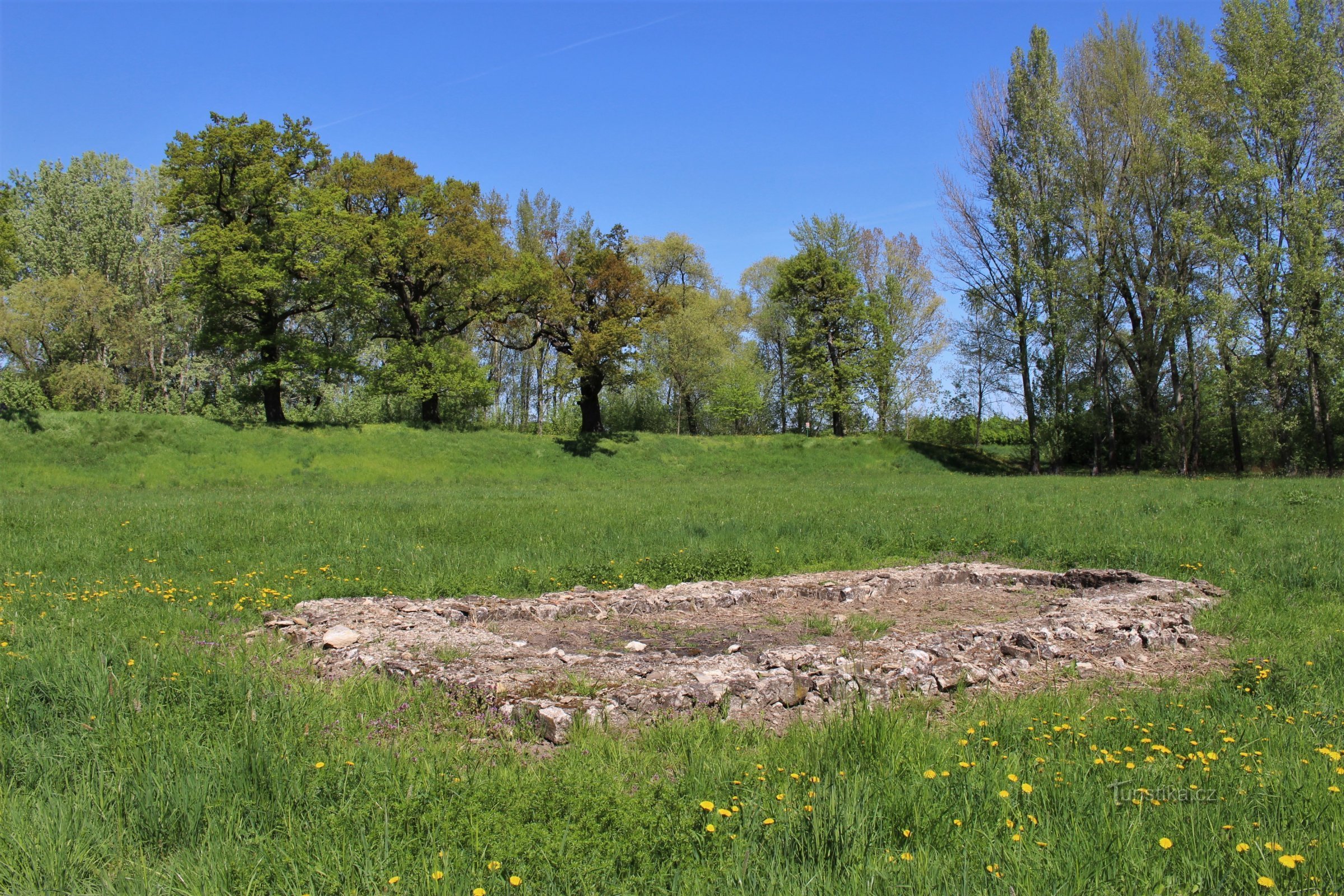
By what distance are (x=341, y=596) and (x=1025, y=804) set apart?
9.44m

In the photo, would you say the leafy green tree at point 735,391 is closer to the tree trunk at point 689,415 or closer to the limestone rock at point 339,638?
the tree trunk at point 689,415

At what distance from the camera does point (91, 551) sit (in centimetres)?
1262

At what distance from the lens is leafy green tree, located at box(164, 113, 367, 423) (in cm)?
3506

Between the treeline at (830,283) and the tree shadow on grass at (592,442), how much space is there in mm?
2659

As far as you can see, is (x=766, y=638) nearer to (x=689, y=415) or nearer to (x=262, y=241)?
(x=262, y=241)

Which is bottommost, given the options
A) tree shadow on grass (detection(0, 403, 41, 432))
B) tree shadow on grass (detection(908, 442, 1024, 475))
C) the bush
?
tree shadow on grass (detection(908, 442, 1024, 475))

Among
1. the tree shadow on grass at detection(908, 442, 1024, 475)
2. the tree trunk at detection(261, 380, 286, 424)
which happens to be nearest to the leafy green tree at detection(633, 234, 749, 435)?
the tree shadow on grass at detection(908, 442, 1024, 475)

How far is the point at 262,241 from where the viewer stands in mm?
36844

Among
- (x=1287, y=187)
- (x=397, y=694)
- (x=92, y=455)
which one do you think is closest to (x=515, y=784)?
(x=397, y=694)

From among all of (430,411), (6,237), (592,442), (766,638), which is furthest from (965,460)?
(6,237)

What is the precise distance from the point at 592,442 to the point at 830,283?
19.1m

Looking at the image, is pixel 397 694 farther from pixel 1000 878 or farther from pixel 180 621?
pixel 1000 878

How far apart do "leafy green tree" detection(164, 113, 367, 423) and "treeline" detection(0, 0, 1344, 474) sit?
130mm

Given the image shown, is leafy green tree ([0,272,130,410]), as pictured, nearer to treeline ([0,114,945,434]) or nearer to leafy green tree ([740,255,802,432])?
treeline ([0,114,945,434])
